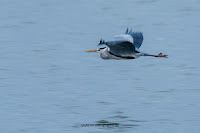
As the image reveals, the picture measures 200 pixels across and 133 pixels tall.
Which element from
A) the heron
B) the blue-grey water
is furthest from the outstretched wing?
the blue-grey water

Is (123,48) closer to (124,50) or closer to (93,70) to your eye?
(124,50)

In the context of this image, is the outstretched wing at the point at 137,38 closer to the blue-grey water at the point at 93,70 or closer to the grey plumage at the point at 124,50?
the grey plumage at the point at 124,50

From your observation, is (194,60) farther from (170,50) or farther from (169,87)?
(169,87)

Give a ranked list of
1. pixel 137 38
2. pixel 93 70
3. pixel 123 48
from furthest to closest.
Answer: pixel 93 70, pixel 137 38, pixel 123 48

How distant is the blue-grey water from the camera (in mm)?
15906

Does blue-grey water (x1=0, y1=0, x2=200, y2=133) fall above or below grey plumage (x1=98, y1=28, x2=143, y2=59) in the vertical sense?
below

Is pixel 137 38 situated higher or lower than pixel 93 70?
higher

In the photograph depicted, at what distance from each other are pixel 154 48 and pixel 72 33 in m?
3.51

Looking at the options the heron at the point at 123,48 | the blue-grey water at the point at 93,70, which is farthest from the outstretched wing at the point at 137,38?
the blue-grey water at the point at 93,70

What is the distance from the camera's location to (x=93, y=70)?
A: 2020 cm

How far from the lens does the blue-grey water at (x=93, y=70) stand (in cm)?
1591

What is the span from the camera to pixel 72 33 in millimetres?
24469

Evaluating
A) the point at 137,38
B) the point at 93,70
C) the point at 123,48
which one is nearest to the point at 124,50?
the point at 123,48

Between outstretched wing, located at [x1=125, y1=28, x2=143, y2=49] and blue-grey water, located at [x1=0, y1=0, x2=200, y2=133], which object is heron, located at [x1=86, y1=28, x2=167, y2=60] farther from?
blue-grey water, located at [x1=0, y1=0, x2=200, y2=133]
